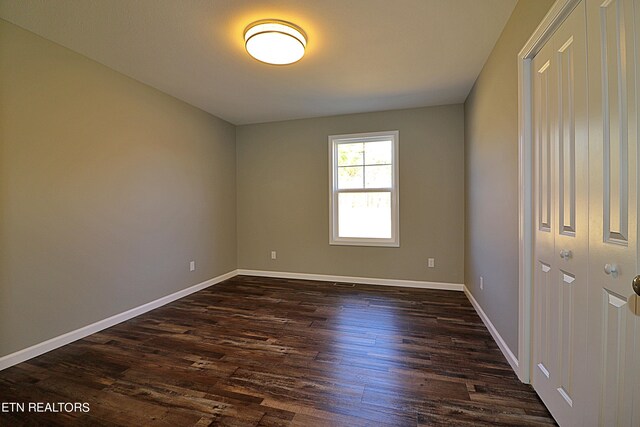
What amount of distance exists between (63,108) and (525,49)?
11.5 feet

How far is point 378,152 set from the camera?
161 inches

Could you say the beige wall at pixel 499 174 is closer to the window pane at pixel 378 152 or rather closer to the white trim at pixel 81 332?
the window pane at pixel 378 152

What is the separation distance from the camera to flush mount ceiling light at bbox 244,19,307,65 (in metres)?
2.02

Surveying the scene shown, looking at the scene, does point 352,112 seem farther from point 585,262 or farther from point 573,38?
point 585,262

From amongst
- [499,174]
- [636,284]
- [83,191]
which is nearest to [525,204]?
[499,174]

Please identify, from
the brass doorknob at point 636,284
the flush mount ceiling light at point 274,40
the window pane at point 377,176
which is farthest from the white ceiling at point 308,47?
the brass doorknob at point 636,284

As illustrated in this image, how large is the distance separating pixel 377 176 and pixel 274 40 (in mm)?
2480

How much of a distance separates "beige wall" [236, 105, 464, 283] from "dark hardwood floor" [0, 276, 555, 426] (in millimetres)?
1083

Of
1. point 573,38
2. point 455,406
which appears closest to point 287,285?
point 455,406

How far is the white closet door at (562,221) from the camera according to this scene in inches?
46.6

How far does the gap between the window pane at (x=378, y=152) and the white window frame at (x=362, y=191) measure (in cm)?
6

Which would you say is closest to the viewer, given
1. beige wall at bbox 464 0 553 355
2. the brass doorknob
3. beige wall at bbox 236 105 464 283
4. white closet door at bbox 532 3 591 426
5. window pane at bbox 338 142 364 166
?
the brass doorknob

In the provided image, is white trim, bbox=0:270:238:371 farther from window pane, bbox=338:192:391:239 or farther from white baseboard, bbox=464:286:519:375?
white baseboard, bbox=464:286:519:375

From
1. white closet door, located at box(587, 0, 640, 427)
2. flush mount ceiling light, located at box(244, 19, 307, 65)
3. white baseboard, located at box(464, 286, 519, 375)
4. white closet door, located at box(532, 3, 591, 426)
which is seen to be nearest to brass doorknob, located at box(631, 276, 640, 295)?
white closet door, located at box(587, 0, 640, 427)
